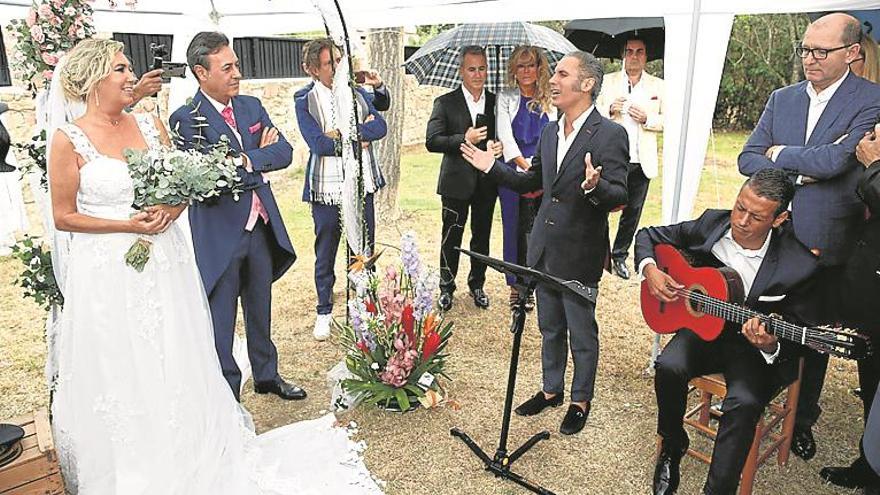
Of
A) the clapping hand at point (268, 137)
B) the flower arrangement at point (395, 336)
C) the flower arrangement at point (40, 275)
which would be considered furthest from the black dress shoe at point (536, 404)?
the flower arrangement at point (40, 275)

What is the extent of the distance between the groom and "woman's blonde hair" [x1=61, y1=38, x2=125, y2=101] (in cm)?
61

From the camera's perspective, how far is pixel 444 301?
5.66 meters

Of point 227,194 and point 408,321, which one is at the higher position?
point 227,194

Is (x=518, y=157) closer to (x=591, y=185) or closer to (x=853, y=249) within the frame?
(x=591, y=185)

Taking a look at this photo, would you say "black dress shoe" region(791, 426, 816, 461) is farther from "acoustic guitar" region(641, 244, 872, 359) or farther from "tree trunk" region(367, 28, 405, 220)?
"tree trunk" region(367, 28, 405, 220)

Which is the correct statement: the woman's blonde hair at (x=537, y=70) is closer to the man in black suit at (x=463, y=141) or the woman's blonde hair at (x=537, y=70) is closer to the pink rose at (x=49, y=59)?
the man in black suit at (x=463, y=141)

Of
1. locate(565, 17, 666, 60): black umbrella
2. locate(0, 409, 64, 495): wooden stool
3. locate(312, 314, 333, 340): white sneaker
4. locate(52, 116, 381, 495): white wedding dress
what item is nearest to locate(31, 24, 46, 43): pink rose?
locate(52, 116, 381, 495): white wedding dress

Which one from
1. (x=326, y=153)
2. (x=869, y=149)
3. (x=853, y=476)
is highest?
(x=869, y=149)

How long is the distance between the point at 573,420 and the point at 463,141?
7.13 feet

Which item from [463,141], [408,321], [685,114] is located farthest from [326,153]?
[685,114]

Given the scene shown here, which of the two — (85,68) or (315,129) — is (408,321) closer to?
(315,129)

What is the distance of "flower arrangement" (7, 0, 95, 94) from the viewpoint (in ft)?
9.98

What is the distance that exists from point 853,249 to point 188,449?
3.28 meters

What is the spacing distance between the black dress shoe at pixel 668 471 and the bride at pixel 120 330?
168 centimetres
